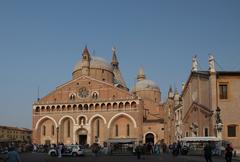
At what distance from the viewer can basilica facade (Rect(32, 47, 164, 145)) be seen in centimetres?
6281

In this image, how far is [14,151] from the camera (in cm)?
1422

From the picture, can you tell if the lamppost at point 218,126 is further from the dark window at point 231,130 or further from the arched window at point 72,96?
the arched window at point 72,96

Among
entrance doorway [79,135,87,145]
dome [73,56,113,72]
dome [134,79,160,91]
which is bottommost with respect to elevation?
entrance doorway [79,135,87,145]

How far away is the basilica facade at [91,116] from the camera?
62.8 meters

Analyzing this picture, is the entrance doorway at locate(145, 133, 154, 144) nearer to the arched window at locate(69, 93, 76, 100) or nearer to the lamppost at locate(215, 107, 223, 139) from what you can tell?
the arched window at locate(69, 93, 76, 100)

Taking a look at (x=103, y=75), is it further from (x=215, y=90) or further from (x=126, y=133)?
(x=215, y=90)

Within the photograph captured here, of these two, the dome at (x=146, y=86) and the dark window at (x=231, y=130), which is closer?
the dark window at (x=231, y=130)

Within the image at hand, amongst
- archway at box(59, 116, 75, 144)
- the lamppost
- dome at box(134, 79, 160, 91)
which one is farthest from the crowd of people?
dome at box(134, 79, 160, 91)

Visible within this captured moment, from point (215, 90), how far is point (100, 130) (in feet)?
100

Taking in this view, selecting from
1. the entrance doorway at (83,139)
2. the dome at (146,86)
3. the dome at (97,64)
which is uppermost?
the dome at (97,64)

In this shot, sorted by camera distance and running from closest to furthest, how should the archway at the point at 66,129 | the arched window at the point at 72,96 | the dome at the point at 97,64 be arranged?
1. the archway at the point at 66,129
2. the arched window at the point at 72,96
3. the dome at the point at 97,64

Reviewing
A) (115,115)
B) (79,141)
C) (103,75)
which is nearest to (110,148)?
(115,115)

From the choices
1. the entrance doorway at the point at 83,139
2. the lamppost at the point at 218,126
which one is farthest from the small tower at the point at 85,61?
the lamppost at the point at 218,126

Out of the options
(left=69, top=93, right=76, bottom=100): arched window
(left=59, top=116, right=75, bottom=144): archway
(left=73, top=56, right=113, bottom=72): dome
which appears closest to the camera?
(left=59, top=116, right=75, bottom=144): archway
